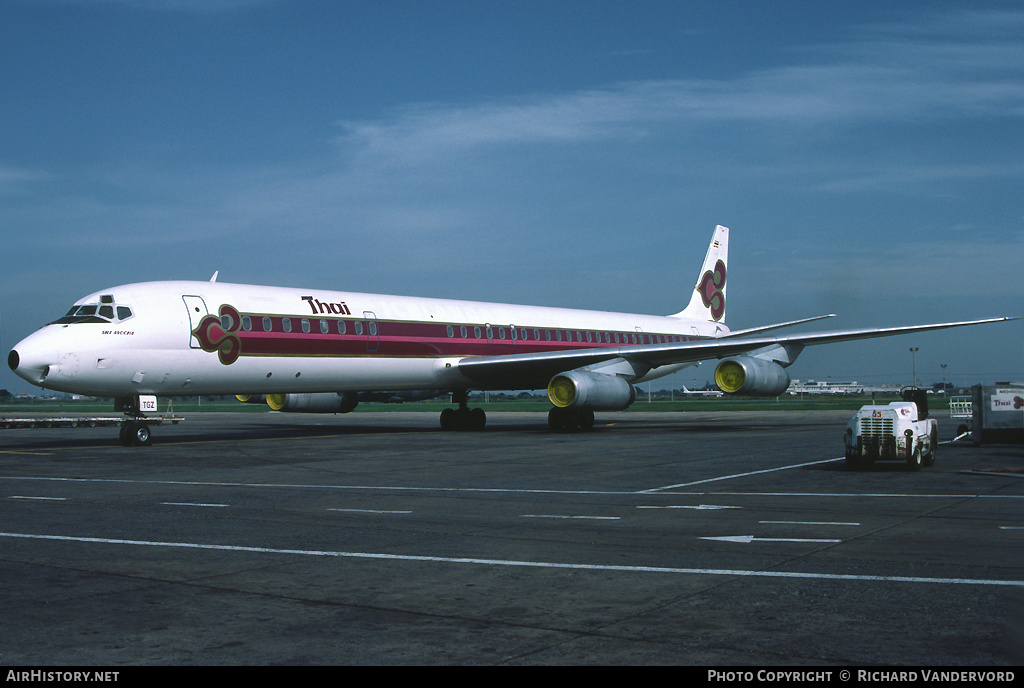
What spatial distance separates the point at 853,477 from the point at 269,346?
50.9 ft

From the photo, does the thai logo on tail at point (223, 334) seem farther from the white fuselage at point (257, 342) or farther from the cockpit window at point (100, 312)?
the cockpit window at point (100, 312)

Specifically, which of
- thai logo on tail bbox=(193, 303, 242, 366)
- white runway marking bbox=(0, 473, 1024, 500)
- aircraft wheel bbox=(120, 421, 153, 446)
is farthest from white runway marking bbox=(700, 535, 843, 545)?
aircraft wheel bbox=(120, 421, 153, 446)

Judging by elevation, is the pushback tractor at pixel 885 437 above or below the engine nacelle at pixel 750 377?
below

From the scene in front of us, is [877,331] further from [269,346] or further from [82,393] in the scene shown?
[82,393]

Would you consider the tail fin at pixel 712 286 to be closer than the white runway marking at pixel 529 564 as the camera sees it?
No

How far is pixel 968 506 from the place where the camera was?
11.6 m

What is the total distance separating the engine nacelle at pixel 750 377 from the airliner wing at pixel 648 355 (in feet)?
1.80

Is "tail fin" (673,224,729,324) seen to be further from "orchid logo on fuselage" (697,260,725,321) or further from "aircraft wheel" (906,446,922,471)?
"aircraft wheel" (906,446,922,471)

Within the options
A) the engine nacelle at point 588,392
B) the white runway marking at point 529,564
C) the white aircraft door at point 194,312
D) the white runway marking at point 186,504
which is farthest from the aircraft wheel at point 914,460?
the white aircraft door at point 194,312


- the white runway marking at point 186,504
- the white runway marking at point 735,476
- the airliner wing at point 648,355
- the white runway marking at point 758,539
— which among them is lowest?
the white runway marking at point 735,476

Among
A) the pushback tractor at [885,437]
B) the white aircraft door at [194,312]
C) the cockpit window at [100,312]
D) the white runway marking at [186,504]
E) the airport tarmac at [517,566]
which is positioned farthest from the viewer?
the white aircraft door at [194,312]

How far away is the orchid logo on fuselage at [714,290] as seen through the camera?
44.0 m

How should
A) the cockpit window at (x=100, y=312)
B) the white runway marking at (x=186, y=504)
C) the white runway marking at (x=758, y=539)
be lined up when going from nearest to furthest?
the white runway marking at (x=758, y=539) → the white runway marking at (x=186, y=504) → the cockpit window at (x=100, y=312)
